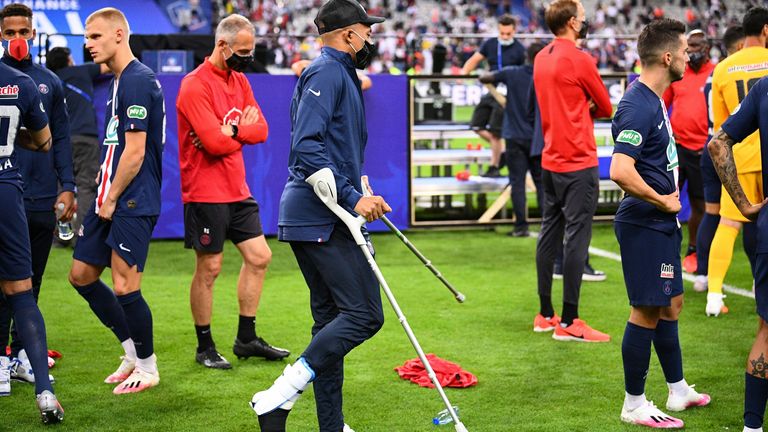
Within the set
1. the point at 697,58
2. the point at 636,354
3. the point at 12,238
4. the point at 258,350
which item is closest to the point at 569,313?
the point at 636,354

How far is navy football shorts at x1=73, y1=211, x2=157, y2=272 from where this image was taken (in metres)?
5.67

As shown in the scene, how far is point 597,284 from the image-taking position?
9.12m

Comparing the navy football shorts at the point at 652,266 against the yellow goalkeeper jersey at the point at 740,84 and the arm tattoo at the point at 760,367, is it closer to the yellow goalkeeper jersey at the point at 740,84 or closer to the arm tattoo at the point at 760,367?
Result: the arm tattoo at the point at 760,367

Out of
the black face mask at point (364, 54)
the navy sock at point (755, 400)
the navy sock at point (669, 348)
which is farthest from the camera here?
the navy sock at point (669, 348)

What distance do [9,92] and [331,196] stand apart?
80.0 inches

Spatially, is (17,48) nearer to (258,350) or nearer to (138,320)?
(138,320)

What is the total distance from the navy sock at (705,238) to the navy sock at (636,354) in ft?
11.9

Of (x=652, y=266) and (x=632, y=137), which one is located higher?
(x=632, y=137)

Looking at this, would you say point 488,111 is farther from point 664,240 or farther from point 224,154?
point 664,240

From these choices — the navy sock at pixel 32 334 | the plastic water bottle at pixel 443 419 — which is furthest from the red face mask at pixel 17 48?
the plastic water bottle at pixel 443 419

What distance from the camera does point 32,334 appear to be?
5.19 meters

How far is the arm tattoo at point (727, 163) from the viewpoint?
4.70m

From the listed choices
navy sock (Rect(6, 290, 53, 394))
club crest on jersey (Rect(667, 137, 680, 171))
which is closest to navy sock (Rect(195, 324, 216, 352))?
navy sock (Rect(6, 290, 53, 394))

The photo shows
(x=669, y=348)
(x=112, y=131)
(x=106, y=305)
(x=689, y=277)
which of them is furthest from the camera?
(x=689, y=277)
